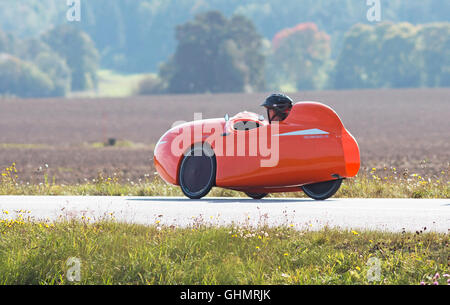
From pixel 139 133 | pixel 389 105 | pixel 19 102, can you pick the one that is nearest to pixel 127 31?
pixel 19 102

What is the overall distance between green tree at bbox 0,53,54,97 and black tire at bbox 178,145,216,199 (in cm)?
11160

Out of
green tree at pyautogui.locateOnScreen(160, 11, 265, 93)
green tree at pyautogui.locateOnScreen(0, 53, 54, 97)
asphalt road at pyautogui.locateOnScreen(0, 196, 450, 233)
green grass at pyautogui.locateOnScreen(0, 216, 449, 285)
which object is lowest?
green grass at pyautogui.locateOnScreen(0, 216, 449, 285)

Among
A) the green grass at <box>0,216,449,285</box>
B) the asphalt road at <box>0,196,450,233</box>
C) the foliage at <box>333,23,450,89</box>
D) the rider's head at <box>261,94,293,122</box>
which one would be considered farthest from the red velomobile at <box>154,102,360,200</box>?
the foliage at <box>333,23,450,89</box>

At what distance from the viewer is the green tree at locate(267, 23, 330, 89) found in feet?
386

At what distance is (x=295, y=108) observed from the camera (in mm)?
10844

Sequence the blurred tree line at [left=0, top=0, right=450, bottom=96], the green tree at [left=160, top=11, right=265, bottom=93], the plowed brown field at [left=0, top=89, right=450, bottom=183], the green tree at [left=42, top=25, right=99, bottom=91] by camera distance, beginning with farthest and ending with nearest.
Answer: the green tree at [left=42, top=25, right=99, bottom=91]
the blurred tree line at [left=0, top=0, right=450, bottom=96]
the green tree at [left=160, top=11, right=265, bottom=93]
the plowed brown field at [left=0, top=89, right=450, bottom=183]

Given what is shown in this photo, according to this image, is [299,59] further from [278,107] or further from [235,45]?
[278,107]

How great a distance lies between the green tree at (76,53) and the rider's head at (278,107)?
12498 centimetres

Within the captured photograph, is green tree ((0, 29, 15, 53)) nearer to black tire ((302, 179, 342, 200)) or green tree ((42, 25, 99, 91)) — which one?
green tree ((42, 25, 99, 91))

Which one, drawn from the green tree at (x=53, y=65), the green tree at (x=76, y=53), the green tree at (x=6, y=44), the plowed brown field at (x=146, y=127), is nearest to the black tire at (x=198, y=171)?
the plowed brown field at (x=146, y=127)

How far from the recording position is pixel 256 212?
9.57 meters

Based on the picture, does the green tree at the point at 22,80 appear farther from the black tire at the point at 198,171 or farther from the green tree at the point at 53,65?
the black tire at the point at 198,171

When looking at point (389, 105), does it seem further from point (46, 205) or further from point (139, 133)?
point (46, 205)

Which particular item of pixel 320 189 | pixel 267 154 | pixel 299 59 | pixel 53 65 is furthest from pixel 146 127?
pixel 53 65
